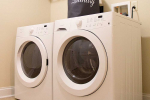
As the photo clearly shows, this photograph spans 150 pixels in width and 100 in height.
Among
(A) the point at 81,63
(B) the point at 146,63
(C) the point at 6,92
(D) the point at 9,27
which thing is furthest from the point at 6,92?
(B) the point at 146,63

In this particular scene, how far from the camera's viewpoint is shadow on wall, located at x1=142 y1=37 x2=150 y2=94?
1541 millimetres

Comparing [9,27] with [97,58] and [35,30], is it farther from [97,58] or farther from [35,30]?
[97,58]

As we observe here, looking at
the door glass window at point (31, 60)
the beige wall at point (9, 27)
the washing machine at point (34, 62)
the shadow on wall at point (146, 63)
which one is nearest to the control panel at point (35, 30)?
the washing machine at point (34, 62)

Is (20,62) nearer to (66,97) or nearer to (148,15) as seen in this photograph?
(66,97)

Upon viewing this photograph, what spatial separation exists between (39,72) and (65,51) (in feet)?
1.29

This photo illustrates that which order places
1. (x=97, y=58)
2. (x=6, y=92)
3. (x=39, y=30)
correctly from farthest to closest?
(x=6, y=92)
(x=39, y=30)
(x=97, y=58)

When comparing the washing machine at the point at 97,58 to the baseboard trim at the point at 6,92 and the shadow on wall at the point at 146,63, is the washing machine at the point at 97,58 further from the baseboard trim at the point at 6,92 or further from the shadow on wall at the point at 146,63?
the baseboard trim at the point at 6,92

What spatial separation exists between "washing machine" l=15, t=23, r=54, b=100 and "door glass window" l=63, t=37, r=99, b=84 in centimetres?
19

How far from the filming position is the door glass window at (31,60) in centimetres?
156

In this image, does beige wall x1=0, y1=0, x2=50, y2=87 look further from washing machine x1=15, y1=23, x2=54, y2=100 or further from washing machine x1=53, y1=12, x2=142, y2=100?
washing machine x1=53, y1=12, x2=142, y2=100

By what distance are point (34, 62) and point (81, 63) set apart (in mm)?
577

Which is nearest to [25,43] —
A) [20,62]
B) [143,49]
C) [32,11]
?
[20,62]

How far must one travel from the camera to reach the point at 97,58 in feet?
3.80

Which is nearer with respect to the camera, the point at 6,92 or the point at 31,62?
the point at 31,62
